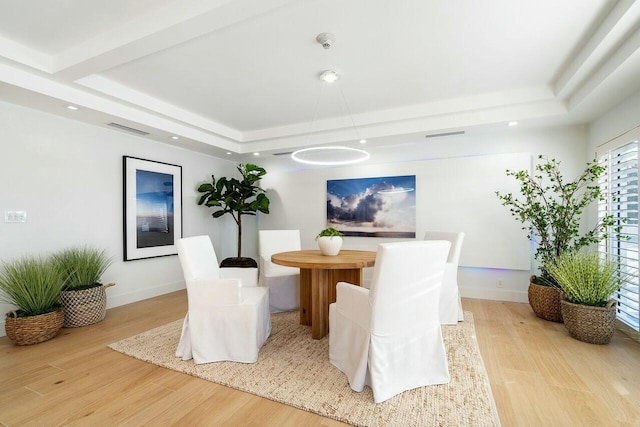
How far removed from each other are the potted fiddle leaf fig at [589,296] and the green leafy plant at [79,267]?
5.08 metres

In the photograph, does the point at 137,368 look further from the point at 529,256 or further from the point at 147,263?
the point at 529,256

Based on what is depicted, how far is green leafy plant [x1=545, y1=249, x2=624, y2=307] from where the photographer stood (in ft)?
9.46

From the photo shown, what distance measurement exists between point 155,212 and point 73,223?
1.05m

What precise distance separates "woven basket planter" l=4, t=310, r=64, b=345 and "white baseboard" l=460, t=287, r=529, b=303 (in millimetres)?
4983

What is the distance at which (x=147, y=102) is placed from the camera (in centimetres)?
368

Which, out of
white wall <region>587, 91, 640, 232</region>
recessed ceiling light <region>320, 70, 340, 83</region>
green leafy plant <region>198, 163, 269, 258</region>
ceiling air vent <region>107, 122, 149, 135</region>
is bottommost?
green leafy plant <region>198, 163, 269, 258</region>

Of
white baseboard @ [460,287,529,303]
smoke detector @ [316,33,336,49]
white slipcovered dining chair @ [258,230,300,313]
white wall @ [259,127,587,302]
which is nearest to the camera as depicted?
smoke detector @ [316,33,336,49]

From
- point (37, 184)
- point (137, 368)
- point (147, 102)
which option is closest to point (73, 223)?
point (37, 184)

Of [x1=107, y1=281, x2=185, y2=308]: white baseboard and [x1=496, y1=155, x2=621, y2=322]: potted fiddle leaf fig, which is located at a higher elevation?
[x1=496, y1=155, x2=621, y2=322]: potted fiddle leaf fig

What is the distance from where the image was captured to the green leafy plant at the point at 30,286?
298 cm

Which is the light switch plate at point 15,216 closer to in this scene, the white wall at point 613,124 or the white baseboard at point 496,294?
the white baseboard at point 496,294

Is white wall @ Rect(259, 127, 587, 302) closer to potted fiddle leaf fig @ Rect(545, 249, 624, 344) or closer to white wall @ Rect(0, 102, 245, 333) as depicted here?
potted fiddle leaf fig @ Rect(545, 249, 624, 344)

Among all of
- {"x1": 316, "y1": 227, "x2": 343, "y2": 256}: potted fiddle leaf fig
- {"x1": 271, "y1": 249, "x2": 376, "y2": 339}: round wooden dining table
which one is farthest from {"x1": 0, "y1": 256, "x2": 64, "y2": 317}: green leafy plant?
{"x1": 316, "y1": 227, "x2": 343, "y2": 256}: potted fiddle leaf fig

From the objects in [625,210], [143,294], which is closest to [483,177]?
[625,210]
